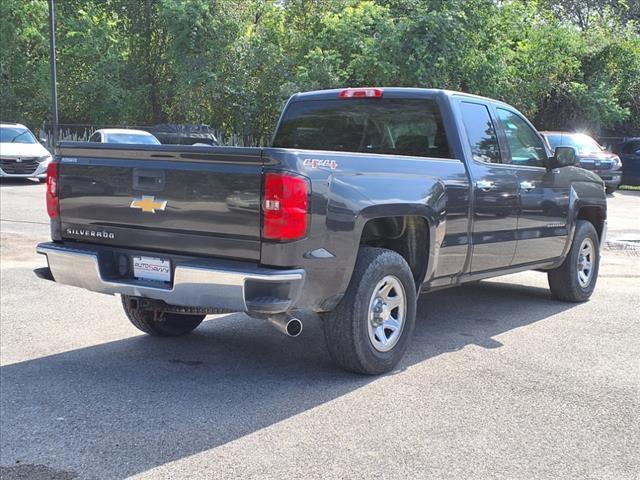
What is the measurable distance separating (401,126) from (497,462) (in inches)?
124

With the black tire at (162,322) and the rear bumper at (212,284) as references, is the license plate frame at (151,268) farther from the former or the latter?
the black tire at (162,322)

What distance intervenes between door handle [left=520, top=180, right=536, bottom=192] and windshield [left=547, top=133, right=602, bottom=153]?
1398 cm

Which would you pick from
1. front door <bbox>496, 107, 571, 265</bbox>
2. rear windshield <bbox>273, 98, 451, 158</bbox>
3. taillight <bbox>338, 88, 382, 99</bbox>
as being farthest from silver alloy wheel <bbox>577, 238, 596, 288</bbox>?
taillight <bbox>338, 88, 382, 99</bbox>

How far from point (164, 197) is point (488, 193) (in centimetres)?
265

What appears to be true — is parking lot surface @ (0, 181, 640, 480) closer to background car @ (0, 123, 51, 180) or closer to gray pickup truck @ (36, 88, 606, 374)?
gray pickup truck @ (36, 88, 606, 374)

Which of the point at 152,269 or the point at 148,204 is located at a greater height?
the point at 148,204

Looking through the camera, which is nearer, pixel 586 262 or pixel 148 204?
pixel 148 204

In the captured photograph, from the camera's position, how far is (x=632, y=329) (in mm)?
6488

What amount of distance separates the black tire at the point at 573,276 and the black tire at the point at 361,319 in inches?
115

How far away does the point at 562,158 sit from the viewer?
682 cm

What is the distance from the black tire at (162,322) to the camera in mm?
5965

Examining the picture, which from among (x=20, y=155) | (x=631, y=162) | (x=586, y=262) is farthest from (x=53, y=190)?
(x=631, y=162)

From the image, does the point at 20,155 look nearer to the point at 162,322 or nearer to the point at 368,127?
the point at 162,322

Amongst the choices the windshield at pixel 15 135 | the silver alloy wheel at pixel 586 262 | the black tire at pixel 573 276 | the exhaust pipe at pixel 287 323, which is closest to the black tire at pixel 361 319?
the exhaust pipe at pixel 287 323
